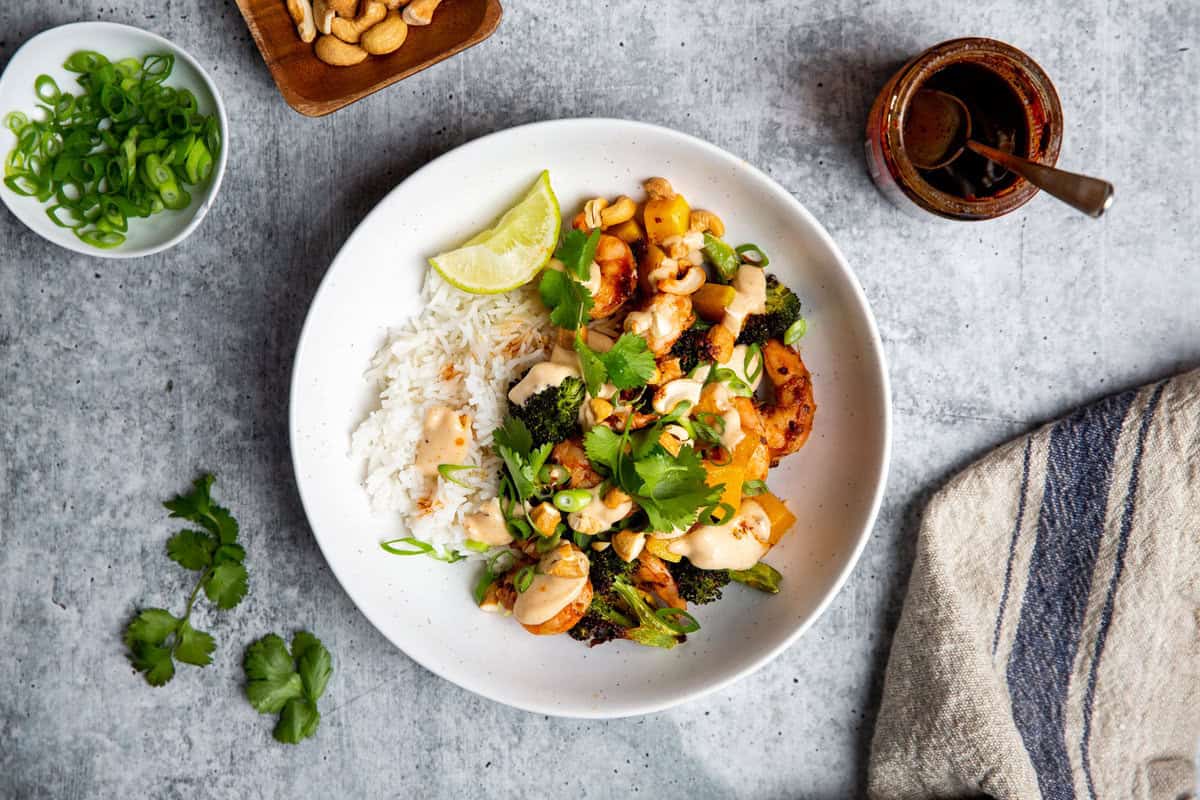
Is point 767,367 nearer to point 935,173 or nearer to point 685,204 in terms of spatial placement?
point 685,204

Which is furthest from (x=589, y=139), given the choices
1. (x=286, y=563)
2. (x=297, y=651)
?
(x=297, y=651)

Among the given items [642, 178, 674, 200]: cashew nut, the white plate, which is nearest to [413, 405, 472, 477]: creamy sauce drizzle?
the white plate

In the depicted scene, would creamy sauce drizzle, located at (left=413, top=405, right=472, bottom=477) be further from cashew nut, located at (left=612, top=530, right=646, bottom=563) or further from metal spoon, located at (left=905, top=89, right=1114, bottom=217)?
metal spoon, located at (left=905, top=89, right=1114, bottom=217)

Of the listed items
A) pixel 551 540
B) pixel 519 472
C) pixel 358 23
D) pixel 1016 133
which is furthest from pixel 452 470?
pixel 1016 133

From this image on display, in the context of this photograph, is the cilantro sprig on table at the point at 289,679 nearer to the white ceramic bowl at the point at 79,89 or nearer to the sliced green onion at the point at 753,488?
the white ceramic bowl at the point at 79,89

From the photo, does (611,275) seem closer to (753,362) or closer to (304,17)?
(753,362)

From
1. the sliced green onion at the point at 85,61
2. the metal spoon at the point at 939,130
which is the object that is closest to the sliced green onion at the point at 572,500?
the metal spoon at the point at 939,130
